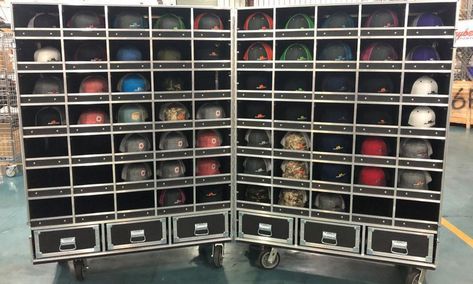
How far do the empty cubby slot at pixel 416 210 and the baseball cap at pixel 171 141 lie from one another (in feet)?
6.41

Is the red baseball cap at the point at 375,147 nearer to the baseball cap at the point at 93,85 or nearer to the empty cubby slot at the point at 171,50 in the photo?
the empty cubby slot at the point at 171,50

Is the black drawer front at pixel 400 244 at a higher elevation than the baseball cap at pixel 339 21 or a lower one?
lower

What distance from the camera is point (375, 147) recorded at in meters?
3.31

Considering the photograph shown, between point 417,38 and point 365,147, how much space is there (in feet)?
3.01

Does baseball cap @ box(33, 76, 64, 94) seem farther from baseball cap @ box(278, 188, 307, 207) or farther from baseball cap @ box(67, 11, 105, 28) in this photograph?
baseball cap @ box(278, 188, 307, 207)

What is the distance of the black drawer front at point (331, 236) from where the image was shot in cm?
337

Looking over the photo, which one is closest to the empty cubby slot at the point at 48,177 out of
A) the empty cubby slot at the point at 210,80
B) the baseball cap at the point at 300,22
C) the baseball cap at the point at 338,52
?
the empty cubby slot at the point at 210,80

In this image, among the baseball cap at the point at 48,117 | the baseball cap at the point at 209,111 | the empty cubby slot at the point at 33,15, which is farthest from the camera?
the baseball cap at the point at 209,111

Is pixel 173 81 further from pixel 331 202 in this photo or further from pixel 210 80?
pixel 331 202

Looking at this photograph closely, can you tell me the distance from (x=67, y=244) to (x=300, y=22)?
8.67 ft

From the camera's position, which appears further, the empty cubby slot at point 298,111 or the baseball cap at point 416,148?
the empty cubby slot at point 298,111

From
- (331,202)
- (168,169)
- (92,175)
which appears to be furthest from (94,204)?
(331,202)

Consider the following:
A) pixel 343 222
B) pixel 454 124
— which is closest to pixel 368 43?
pixel 343 222

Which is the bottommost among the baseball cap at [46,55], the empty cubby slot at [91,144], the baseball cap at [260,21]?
the empty cubby slot at [91,144]
